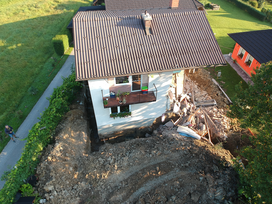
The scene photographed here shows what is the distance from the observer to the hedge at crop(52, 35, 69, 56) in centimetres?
2856

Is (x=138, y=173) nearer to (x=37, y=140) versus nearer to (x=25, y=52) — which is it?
(x=37, y=140)

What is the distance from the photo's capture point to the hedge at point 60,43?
28562mm

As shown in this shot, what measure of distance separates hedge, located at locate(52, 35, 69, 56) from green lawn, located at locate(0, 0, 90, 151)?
108 cm

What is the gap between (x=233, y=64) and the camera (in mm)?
27656

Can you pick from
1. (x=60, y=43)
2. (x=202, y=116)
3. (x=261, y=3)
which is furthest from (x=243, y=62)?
(x=261, y=3)

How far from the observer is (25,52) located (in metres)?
29.1

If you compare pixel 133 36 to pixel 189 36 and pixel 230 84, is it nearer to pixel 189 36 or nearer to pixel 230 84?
pixel 189 36

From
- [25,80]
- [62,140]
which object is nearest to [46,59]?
[25,80]

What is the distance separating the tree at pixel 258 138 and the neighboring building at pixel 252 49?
480 inches

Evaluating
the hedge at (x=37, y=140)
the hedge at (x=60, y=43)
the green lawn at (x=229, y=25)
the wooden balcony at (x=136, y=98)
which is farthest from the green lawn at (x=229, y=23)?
the hedge at (x=37, y=140)

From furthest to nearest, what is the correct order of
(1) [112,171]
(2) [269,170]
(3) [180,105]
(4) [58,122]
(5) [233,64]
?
(5) [233,64], (3) [180,105], (4) [58,122], (1) [112,171], (2) [269,170]

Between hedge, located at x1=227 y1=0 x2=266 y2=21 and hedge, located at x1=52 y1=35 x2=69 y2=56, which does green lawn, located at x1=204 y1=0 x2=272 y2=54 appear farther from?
hedge, located at x1=52 y1=35 x2=69 y2=56

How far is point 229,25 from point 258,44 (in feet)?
56.5

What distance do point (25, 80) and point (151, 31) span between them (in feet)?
61.2
